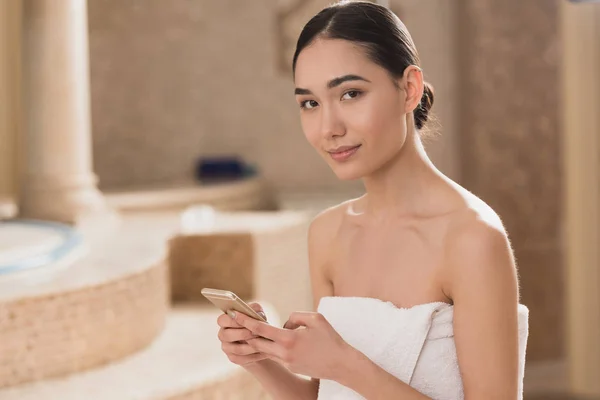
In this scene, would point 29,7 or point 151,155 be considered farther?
point 151,155

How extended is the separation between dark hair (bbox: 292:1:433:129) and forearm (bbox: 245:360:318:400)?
56 centimetres

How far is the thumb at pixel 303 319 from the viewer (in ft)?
4.28

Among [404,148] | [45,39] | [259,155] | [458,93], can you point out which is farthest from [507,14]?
[404,148]

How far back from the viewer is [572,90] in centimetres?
665

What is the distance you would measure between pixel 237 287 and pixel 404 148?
15.1ft

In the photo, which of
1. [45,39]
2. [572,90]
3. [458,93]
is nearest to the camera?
[45,39]

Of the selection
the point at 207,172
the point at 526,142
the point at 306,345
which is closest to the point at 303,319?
the point at 306,345

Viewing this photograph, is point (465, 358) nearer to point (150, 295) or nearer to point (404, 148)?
point (404, 148)

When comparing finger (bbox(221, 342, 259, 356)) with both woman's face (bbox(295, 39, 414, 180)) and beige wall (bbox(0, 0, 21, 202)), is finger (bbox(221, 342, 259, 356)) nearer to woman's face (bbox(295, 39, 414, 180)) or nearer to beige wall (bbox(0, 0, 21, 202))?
woman's face (bbox(295, 39, 414, 180))

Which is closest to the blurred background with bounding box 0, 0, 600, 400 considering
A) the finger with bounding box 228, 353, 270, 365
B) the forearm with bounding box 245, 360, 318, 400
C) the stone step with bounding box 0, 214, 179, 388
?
the stone step with bounding box 0, 214, 179, 388

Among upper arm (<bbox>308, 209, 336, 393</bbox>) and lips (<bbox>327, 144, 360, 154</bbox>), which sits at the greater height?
lips (<bbox>327, 144, 360, 154</bbox>)

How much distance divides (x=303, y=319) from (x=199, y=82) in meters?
7.19

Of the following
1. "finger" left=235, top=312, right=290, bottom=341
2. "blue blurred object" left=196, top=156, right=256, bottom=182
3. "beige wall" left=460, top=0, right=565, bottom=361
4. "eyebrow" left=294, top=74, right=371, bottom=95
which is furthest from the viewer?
"blue blurred object" left=196, top=156, right=256, bottom=182

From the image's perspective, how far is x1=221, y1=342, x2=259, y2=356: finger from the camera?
4.44 ft
